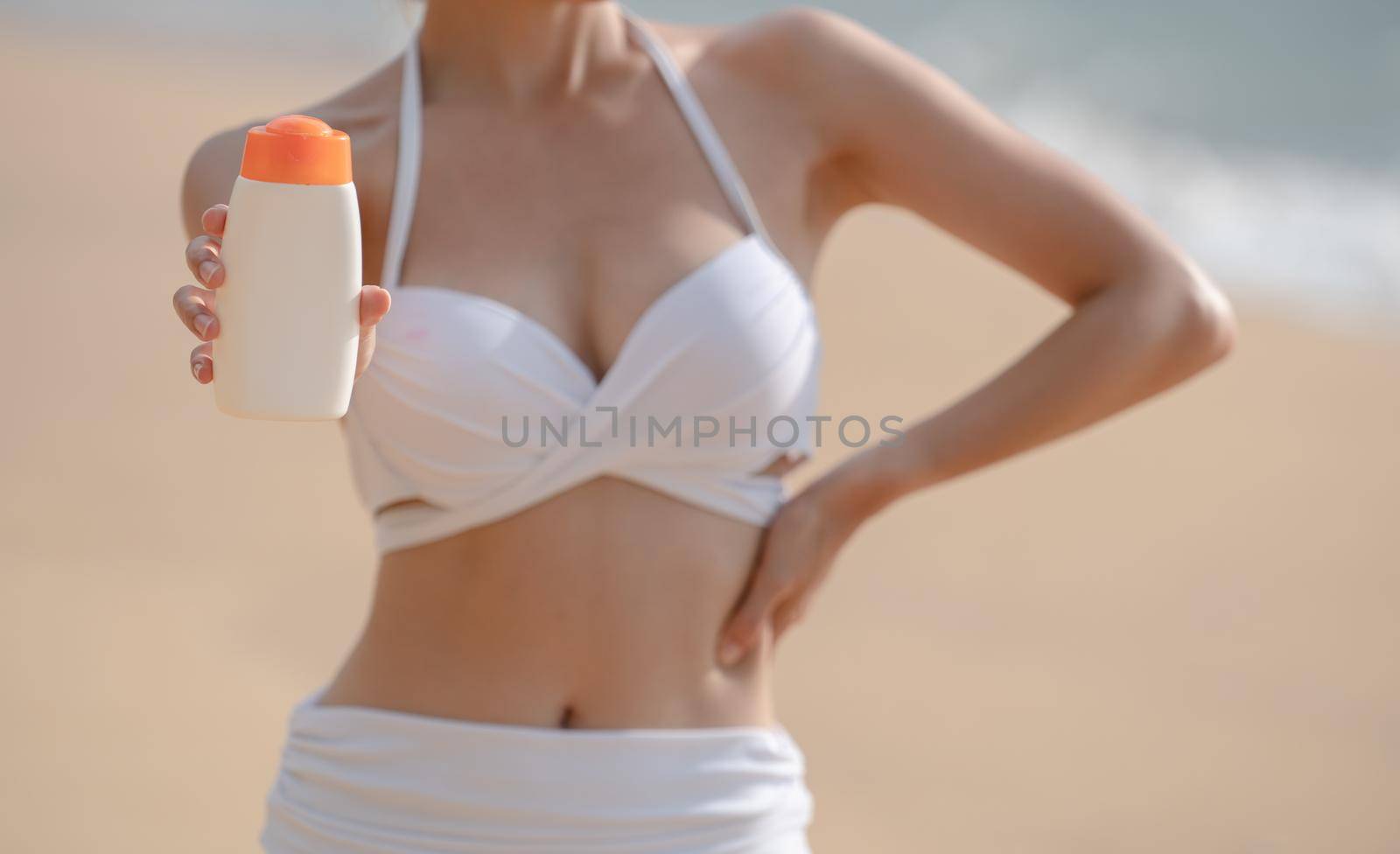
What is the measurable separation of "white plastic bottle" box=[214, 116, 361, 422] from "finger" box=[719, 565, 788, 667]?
2.35 ft

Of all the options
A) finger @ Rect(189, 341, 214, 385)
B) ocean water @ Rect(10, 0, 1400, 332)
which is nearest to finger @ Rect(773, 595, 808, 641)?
finger @ Rect(189, 341, 214, 385)

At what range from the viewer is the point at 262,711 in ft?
15.8

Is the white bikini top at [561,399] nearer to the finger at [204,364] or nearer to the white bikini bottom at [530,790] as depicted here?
the white bikini bottom at [530,790]

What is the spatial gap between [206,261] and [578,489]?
2.08ft

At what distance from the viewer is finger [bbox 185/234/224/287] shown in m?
1.37

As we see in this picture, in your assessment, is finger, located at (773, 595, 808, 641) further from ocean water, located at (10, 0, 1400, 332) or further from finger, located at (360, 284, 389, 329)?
ocean water, located at (10, 0, 1400, 332)

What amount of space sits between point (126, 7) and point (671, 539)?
13724 millimetres

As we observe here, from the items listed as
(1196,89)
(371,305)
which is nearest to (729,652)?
(371,305)

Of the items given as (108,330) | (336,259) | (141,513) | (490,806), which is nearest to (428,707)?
(490,806)

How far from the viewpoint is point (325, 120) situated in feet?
6.81

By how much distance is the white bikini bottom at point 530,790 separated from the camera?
73.4 inches

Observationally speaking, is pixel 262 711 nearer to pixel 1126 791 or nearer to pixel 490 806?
pixel 1126 791

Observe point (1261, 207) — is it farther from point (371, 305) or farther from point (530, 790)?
point (371, 305)

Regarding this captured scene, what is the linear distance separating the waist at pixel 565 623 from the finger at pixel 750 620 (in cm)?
5
